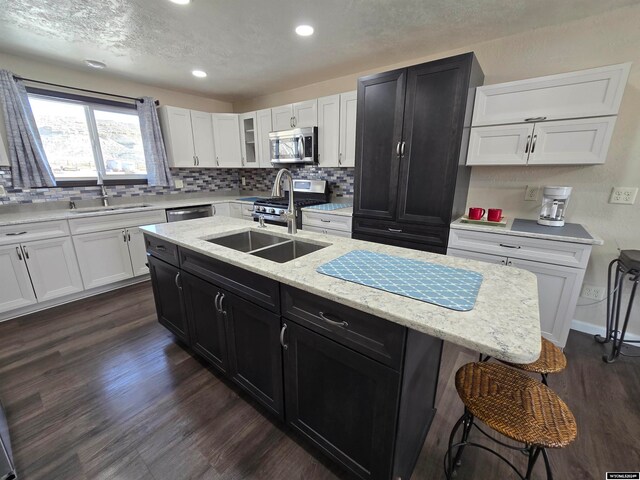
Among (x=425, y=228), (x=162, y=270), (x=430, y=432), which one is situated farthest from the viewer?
(x=425, y=228)

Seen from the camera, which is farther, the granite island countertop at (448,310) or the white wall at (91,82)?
the white wall at (91,82)

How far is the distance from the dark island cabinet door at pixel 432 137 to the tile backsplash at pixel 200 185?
119cm

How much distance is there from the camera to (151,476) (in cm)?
119

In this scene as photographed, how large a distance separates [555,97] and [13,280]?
15.4 ft

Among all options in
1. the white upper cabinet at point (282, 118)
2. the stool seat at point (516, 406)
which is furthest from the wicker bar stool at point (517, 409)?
the white upper cabinet at point (282, 118)

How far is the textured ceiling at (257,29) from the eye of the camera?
178 cm

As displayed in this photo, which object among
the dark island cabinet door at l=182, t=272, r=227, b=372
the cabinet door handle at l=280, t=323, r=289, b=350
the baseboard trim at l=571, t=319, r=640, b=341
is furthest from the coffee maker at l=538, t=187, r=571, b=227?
the dark island cabinet door at l=182, t=272, r=227, b=372

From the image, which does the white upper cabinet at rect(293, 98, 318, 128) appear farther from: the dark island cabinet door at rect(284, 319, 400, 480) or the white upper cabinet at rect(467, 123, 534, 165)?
the dark island cabinet door at rect(284, 319, 400, 480)

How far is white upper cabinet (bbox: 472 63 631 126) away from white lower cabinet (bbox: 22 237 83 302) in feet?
13.1

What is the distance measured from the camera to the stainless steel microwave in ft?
10.5

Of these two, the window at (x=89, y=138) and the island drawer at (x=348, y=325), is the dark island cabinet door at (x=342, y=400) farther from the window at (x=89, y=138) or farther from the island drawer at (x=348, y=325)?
the window at (x=89, y=138)

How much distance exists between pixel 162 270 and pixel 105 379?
2.53 ft

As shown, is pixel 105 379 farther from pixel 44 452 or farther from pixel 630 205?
pixel 630 205

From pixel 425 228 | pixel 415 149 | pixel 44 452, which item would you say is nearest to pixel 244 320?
pixel 44 452
